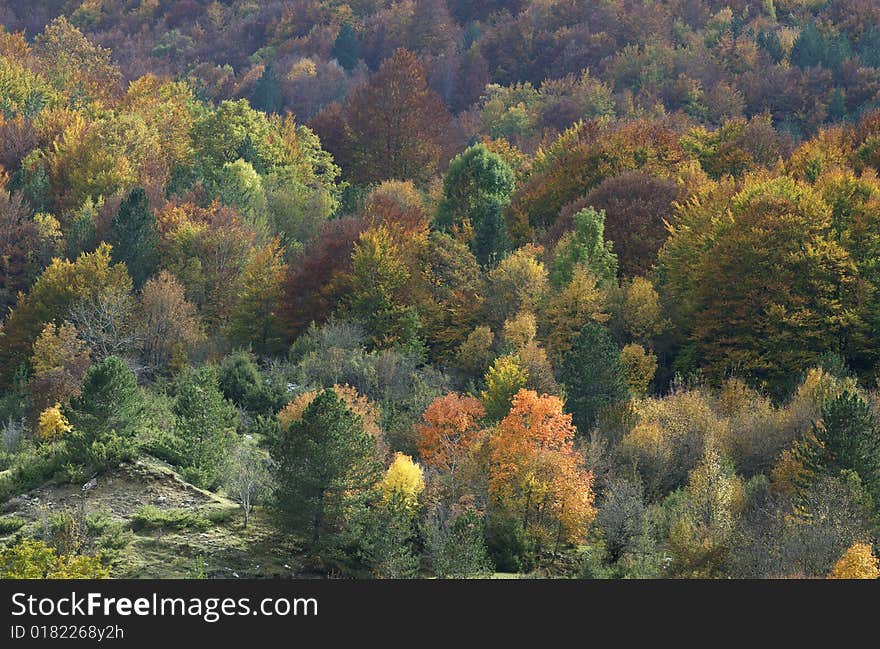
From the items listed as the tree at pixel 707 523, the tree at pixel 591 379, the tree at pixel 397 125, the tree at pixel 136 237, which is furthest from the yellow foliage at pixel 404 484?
the tree at pixel 397 125

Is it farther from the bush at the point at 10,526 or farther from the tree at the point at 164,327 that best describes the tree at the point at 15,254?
the bush at the point at 10,526

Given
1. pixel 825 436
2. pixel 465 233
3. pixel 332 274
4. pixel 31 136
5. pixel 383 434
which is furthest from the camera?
pixel 31 136

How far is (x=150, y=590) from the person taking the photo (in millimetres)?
39969

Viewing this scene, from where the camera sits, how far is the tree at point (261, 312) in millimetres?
92438

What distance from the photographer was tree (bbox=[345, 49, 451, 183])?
136m

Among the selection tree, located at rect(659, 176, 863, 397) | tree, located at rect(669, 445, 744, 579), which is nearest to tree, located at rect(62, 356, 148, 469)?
tree, located at rect(669, 445, 744, 579)

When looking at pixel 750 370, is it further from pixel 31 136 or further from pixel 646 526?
pixel 31 136

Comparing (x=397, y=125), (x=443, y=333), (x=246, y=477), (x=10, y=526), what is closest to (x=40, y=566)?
(x=10, y=526)

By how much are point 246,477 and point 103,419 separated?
6632 millimetres

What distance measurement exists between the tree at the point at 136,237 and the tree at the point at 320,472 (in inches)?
1701

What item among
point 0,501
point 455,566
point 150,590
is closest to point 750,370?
point 455,566

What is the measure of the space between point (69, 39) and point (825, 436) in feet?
428

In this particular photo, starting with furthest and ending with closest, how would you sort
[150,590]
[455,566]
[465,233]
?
[465,233]
[455,566]
[150,590]

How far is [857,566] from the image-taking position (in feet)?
158
